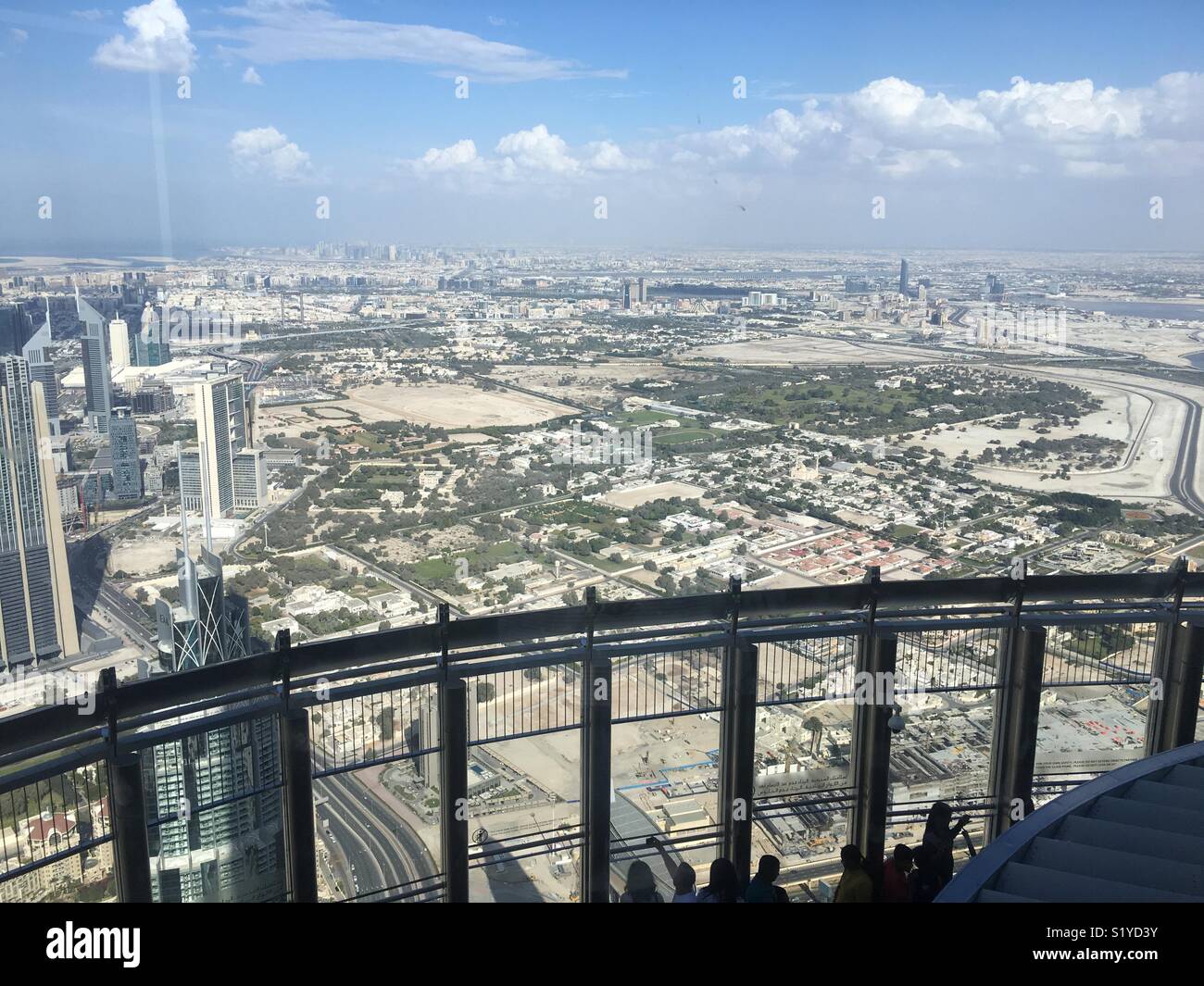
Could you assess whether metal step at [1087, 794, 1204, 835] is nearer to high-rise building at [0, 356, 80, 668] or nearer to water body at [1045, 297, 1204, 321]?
high-rise building at [0, 356, 80, 668]

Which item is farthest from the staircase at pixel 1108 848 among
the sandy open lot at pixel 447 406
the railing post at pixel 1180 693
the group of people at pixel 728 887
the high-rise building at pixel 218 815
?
the sandy open lot at pixel 447 406

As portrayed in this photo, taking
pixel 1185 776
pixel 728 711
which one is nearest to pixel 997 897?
pixel 1185 776

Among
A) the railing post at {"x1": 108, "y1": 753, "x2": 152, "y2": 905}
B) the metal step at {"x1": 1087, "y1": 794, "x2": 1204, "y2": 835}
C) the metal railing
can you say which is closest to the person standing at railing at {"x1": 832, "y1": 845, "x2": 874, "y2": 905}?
the metal step at {"x1": 1087, "y1": 794, "x2": 1204, "y2": 835}

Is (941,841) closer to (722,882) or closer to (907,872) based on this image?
(907,872)

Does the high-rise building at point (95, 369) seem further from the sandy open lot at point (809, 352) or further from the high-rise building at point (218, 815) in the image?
the sandy open lot at point (809, 352)

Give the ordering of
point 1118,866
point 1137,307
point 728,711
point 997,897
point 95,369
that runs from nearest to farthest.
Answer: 1. point 997,897
2. point 1118,866
3. point 728,711
4. point 95,369
5. point 1137,307

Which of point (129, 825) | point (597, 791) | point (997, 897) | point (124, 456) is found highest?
point (997, 897)

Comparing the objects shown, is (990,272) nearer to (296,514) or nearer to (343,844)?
(296,514)
